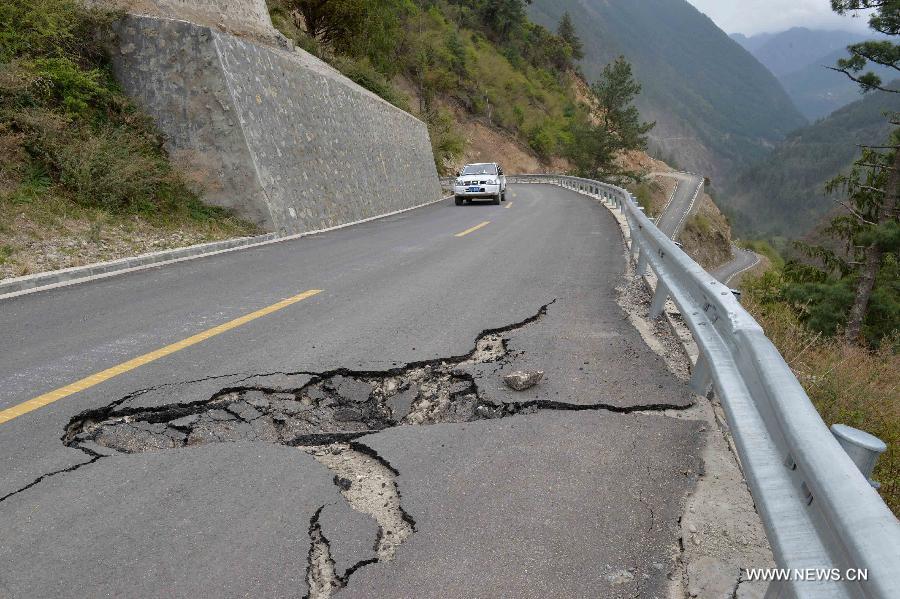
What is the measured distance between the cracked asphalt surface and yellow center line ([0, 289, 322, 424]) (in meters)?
0.10

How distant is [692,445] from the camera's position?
3.30 m

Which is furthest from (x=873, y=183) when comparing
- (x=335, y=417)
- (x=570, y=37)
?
(x=570, y=37)

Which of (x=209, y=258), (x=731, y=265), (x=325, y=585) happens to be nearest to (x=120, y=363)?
(x=325, y=585)

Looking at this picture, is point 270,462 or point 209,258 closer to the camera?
point 270,462

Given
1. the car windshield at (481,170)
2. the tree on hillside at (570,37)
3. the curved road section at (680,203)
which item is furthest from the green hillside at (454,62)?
the curved road section at (680,203)

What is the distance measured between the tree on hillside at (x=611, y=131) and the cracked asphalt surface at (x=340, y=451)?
52.0 metres

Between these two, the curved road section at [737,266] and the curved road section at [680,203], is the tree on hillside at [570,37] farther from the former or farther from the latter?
the curved road section at [737,266]

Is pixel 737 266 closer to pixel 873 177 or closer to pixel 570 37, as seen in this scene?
pixel 570 37

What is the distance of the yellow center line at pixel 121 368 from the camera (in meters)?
3.78

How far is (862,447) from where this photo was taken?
1.69 metres

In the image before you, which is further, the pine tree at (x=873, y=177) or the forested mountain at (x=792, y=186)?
the forested mountain at (x=792, y=186)

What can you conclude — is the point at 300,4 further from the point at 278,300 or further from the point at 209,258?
the point at 278,300

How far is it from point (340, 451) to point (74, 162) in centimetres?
990

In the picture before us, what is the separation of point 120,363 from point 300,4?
90.1 ft
